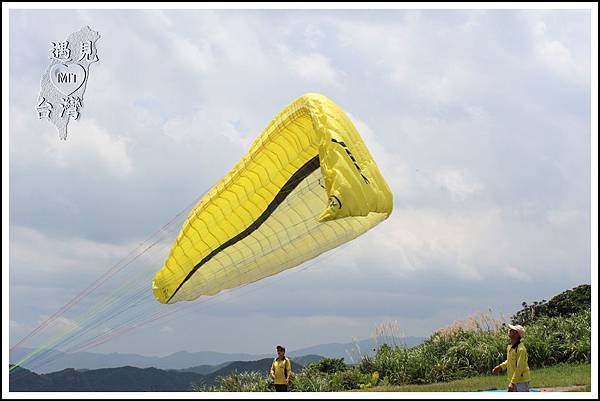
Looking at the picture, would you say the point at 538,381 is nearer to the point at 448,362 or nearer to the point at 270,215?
the point at 448,362

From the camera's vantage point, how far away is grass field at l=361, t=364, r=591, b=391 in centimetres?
952

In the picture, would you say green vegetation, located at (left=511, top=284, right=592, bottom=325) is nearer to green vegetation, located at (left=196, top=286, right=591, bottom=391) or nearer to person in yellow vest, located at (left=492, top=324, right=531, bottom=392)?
green vegetation, located at (left=196, top=286, right=591, bottom=391)

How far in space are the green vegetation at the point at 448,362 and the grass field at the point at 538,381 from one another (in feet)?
0.05

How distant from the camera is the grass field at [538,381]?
9.52 meters

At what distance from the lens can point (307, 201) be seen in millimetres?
7199

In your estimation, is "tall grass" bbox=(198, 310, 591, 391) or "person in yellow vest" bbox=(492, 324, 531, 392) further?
"tall grass" bbox=(198, 310, 591, 391)

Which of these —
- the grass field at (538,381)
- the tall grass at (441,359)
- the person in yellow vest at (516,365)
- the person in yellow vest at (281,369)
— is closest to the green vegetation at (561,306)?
the tall grass at (441,359)

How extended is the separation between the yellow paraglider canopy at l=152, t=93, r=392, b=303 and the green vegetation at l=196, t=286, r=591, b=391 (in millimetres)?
3834

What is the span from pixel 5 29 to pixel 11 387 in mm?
4371

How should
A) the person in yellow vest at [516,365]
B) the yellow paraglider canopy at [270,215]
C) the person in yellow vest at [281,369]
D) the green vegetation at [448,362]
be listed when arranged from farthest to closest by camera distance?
the green vegetation at [448,362]
the person in yellow vest at [281,369]
the person in yellow vest at [516,365]
the yellow paraglider canopy at [270,215]

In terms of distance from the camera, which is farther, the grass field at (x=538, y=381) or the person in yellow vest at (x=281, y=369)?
the grass field at (x=538, y=381)

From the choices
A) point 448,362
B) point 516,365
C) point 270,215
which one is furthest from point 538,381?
point 270,215

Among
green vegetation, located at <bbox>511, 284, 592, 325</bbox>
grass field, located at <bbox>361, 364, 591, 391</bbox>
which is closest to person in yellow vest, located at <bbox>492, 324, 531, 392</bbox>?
grass field, located at <bbox>361, 364, 591, 391</bbox>

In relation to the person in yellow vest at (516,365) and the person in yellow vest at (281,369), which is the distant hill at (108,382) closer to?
the person in yellow vest at (281,369)
